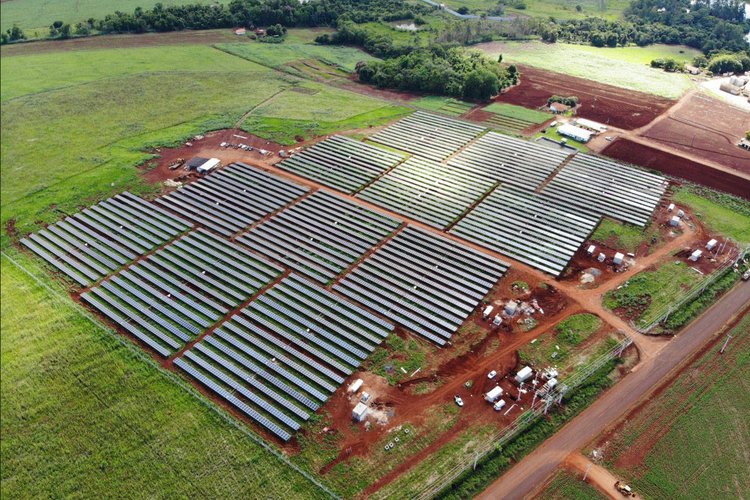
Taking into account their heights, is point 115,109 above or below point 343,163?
above

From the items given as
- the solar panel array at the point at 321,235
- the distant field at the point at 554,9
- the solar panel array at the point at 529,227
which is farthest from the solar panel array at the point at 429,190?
the distant field at the point at 554,9

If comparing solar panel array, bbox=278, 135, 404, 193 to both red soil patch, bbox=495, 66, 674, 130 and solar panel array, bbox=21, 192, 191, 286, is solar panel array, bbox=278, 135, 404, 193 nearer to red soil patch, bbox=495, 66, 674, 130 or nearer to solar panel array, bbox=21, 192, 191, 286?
solar panel array, bbox=21, 192, 191, 286

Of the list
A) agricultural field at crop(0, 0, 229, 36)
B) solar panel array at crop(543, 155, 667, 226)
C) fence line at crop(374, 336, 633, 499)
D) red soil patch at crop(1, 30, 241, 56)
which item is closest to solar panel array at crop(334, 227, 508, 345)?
fence line at crop(374, 336, 633, 499)

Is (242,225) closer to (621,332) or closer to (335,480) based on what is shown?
(335,480)

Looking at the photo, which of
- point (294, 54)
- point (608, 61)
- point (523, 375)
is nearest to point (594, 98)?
point (608, 61)

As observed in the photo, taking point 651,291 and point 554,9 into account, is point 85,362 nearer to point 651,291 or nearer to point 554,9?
point 651,291

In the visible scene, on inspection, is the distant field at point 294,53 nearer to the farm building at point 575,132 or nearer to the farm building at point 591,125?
the farm building at point 575,132
